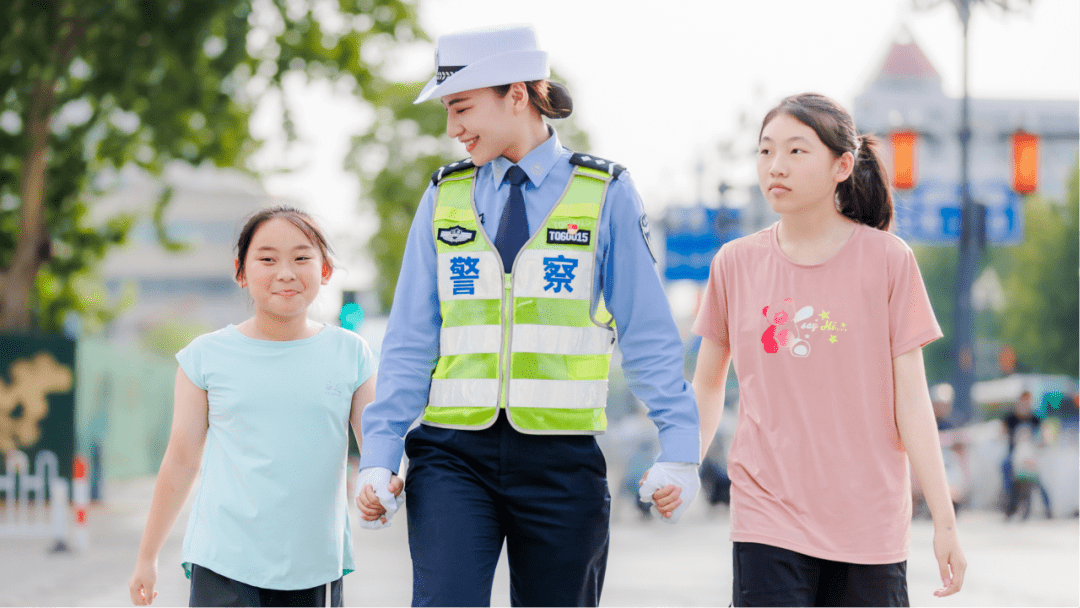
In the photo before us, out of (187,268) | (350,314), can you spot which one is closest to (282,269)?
(350,314)

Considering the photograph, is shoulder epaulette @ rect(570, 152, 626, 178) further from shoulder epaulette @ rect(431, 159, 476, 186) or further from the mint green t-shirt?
the mint green t-shirt

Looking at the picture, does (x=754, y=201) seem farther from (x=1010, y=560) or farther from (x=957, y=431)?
(x=1010, y=560)

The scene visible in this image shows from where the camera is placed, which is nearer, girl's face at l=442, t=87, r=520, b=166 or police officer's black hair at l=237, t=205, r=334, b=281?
girl's face at l=442, t=87, r=520, b=166

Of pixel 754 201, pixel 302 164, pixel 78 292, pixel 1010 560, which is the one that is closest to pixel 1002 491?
pixel 1010 560

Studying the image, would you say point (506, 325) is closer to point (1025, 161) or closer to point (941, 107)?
point (1025, 161)

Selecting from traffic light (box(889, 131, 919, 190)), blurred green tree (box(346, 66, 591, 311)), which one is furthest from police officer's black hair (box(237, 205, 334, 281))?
blurred green tree (box(346, 66, 591, 311))

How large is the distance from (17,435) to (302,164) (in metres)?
5.19

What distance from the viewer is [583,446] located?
3.34 m

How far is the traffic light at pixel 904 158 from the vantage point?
1822cm

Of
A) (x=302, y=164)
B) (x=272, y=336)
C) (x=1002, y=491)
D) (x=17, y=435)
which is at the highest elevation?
(x=302, y=164)

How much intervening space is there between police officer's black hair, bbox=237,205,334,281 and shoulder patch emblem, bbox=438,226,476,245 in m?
0.44

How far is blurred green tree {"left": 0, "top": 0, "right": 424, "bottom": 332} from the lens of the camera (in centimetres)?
1484

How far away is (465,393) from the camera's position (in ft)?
11.0

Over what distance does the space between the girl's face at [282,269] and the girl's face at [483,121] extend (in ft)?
1.90
